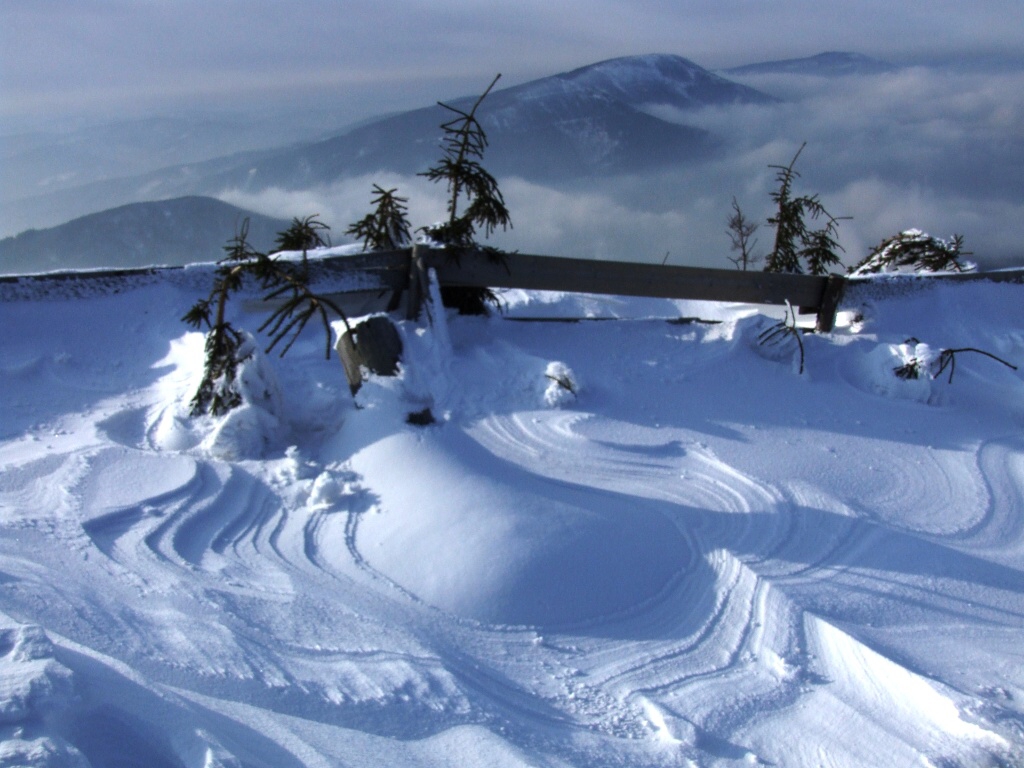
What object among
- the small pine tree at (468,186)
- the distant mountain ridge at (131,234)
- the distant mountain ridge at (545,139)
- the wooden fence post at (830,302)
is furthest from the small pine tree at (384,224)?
the distant mountain ridge at (545,139)

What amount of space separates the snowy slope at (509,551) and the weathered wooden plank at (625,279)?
0.35 metres

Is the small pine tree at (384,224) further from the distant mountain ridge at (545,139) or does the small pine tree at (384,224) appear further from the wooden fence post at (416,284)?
the distant mountain ridge at (545,139)

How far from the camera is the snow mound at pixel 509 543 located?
12.5 ft

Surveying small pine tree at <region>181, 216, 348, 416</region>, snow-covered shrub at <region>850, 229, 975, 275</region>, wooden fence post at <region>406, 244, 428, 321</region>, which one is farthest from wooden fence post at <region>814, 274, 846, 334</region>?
small pine tree at <region>181, 216, 348, 416</region>

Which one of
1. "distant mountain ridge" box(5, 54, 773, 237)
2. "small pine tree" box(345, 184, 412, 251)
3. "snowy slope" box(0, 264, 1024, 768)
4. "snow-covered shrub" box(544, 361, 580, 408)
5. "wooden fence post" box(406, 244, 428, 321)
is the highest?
"distant mountain ridge" box(5, 54, 773, 237)

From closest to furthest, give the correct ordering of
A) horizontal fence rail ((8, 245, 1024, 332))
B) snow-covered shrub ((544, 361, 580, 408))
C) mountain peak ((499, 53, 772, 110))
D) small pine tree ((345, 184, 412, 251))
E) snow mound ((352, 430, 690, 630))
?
snow mound ((352, 430, 690, 630))
snow-covered shrub ((544, 361, 580, 408))
horizontal fence rail ((8, 245, 1024, 332))
small pine tree ((345, 184, 412, 251))
mountain peak ((499, 53, 772, 110))

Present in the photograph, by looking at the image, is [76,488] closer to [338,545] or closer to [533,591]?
[338,545]

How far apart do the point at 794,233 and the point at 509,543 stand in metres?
5.93

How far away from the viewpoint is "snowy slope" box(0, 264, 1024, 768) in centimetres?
295

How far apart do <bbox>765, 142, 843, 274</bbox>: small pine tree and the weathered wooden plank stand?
1.55m

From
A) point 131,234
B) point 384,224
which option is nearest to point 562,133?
point 131,234

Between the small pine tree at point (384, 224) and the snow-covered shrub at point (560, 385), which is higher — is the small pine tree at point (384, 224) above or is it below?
above

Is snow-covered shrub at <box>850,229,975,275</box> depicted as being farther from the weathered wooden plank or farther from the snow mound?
the snow mound

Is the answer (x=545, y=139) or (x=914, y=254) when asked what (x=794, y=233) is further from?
(x=545, y=139)
